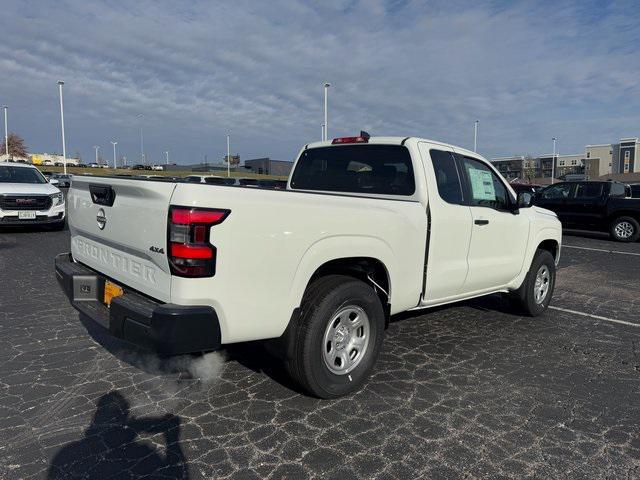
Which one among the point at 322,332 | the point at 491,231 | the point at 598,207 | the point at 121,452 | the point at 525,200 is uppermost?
the point at 525,200

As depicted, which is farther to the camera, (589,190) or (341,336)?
(589,190)

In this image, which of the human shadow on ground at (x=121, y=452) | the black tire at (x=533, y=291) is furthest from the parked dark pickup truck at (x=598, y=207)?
the human shadow on ground at (x=121, y=452)

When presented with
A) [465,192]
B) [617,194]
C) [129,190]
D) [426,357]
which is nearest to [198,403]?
[129,190]

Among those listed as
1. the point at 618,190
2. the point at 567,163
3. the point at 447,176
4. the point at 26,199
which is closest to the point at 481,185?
the point at 447,176

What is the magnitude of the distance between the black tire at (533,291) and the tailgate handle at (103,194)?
14.0 feet

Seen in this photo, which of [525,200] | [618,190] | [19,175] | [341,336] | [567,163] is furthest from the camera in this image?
[567,163]

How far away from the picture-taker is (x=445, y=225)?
4062mm

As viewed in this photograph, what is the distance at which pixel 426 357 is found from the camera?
4.26 metres

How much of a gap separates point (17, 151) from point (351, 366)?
99.4m

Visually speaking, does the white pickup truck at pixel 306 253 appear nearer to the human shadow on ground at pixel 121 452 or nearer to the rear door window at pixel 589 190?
the human shadow on ground at pixel 121 452

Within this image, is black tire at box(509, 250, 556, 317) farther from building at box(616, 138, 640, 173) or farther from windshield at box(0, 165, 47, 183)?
building at box(616, 138, 640, 173)

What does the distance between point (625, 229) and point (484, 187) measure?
11.3 metres

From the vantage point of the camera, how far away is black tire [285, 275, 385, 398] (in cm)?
312

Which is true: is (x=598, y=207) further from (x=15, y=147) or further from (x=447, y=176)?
(x=15, y=147)
